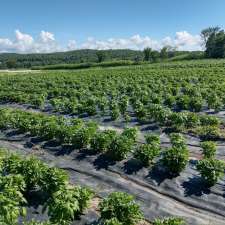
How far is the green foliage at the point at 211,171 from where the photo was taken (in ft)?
32.9

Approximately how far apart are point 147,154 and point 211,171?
2128 millimetres

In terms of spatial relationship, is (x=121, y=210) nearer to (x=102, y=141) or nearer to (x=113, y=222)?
(x=113, y=222)

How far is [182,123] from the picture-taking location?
53.9 feet

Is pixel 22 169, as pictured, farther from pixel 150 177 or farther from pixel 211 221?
pixel 211 221

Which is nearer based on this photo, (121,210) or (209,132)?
(121,210)

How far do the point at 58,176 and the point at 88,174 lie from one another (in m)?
2.54

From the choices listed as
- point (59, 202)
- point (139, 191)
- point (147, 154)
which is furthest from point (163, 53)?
point (59, 202)

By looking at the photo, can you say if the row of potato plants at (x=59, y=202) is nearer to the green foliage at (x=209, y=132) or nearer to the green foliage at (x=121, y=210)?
the green foliage at (x=121, y=210)

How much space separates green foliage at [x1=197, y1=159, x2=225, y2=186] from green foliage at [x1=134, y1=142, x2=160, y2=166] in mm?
1681

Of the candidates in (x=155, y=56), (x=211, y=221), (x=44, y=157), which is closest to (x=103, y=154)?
(x=44, y=157)

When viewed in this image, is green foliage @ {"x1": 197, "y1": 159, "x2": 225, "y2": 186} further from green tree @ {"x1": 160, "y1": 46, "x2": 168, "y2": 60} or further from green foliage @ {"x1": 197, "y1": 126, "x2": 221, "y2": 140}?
green tree @ {"x1": 160, "y1": 46, "x2": 168, "y2": 60}

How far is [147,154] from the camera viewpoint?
449 inches

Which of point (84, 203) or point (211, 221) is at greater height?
point (84, 203)

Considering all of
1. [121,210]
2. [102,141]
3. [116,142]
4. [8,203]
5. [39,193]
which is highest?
[8,203]
